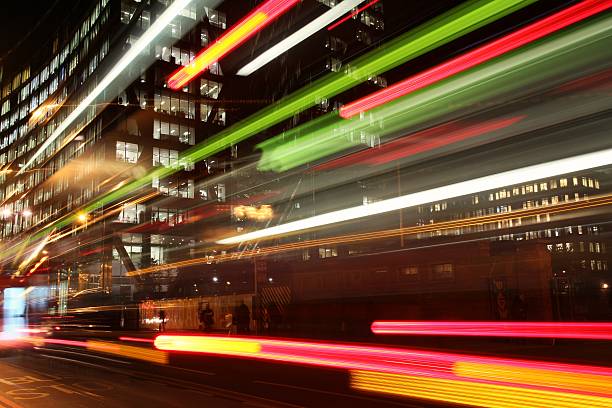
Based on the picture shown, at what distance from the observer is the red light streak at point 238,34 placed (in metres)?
11.6

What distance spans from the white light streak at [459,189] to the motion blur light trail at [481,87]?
1254 millimetres

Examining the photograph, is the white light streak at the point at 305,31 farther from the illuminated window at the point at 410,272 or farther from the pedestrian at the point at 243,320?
the pedestrian at the point at 243,320

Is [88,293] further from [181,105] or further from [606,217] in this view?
[181,105]

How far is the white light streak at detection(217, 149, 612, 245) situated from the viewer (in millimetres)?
7840

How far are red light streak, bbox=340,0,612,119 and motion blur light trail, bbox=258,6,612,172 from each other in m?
0.11

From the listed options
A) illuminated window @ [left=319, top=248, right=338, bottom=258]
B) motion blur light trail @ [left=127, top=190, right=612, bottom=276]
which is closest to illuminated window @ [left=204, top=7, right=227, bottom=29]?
motion blur light trail @ [left=127, top=190, right=612, bottom=276]

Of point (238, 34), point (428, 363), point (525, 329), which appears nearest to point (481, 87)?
point (525, 329)

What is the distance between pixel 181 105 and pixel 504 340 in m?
50.9

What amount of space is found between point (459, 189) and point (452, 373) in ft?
11.1

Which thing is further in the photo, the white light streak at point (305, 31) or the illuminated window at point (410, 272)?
the illuminated window at point (410, 272)

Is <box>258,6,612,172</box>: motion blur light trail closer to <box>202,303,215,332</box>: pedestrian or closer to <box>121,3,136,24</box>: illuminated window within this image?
<box>202,303,215,332</box>: pedestrian

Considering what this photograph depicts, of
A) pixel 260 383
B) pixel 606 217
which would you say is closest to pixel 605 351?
pixel 606 217

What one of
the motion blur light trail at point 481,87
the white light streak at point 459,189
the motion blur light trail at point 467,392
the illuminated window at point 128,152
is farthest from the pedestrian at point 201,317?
the illuminated window at point 128,152

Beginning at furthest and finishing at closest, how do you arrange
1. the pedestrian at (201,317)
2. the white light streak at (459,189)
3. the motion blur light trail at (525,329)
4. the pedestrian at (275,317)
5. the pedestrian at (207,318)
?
the pedestrian at (201,317) → the pedestrian at (207,318) → the pedestrian at (275,317) → the white light streak at (459,189) → the motion blur light trail at (525,329)
